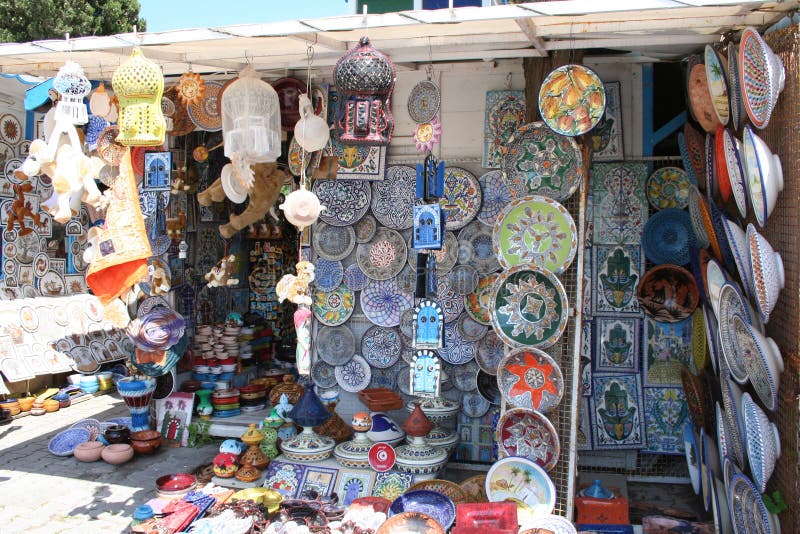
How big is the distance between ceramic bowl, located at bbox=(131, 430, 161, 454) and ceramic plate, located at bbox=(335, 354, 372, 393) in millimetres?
1501

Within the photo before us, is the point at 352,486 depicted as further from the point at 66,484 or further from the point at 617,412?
the point at 66,484

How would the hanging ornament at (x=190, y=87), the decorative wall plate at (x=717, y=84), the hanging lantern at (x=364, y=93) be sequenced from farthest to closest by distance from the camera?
the hanging ornament at (x=190, y=87) < the hanging lantern at (x=364, y=93) < the decorative wall plate at (x=717, y=84)

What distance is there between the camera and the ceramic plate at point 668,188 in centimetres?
465

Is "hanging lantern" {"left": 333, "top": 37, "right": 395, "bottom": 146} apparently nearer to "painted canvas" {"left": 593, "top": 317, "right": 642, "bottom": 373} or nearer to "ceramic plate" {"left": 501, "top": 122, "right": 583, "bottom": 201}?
"ceramic plate" {"left": 501, "top": 122, "right": 583, "bottom": 201}

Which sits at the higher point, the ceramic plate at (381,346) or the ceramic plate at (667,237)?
the ceramic plate at (667,237)

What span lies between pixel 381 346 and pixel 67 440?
102 inches

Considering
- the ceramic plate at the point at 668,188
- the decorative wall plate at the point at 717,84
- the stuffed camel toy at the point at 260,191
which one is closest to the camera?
the decorative wall plate at the point at 717,84

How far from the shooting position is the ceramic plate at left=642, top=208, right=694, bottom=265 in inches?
183

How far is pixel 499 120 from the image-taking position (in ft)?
15.8

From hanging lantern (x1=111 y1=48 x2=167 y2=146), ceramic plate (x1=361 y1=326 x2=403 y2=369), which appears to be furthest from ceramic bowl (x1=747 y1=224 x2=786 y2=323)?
hanging lantern (x1=111 y1=48 x2=167 y2=146)

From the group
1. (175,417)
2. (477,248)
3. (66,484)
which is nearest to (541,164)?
(477,248)

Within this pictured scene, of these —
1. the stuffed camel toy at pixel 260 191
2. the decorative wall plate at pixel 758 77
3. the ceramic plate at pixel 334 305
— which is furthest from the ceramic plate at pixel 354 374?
the decorative wall plate at pixel 758 77

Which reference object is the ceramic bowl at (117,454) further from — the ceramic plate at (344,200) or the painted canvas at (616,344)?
the painted canvas at (616,344)

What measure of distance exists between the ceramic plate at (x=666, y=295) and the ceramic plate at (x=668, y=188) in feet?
1.48
